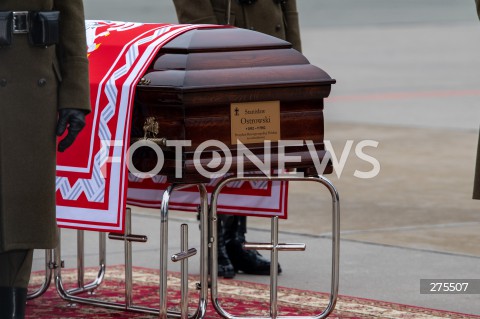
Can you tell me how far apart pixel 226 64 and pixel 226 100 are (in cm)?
18

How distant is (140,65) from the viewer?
4.85m

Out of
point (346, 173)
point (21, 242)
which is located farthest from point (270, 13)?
point (346, 173)

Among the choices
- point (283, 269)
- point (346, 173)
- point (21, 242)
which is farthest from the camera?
point (346, 173)

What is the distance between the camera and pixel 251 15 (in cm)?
603

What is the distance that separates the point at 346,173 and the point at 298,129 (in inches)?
180

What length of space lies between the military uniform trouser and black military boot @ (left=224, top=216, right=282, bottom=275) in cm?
207

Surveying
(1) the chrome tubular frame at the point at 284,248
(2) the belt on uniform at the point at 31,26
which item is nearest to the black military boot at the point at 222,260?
(1) the chrome tubular frame at the point at 284,248

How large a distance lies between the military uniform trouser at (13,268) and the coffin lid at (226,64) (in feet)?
2.91

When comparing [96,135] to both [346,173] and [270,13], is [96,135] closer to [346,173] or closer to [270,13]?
[270,13]

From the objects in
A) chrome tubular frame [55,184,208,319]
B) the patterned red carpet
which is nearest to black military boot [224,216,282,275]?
the patterned red carpet

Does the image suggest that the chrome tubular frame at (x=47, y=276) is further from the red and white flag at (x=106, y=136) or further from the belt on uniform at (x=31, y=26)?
the belt on uniform at (x=31, y=26)

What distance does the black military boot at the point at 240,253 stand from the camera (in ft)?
20.2

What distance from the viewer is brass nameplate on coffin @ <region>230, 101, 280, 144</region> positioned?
4734 mm

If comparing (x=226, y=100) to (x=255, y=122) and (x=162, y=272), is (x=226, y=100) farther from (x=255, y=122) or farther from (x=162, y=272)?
(x=162, y=272)
